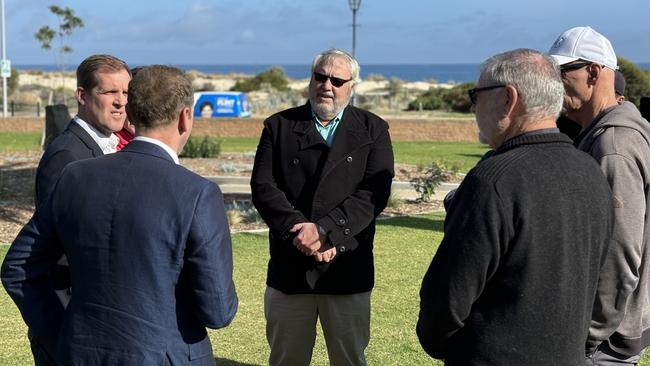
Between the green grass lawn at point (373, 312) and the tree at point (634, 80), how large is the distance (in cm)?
2360

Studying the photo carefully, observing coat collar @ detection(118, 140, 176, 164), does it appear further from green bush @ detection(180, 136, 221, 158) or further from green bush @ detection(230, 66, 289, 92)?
green bush @ detection(230, 66, 289, 92)

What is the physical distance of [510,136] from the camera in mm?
2736

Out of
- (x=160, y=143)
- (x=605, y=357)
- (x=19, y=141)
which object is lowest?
(x=19, y=141)

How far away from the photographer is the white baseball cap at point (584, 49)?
3355 mm

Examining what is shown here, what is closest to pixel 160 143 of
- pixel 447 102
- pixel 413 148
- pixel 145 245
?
pixel 145 245

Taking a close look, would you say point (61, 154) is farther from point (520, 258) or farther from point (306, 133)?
point (520, 258)

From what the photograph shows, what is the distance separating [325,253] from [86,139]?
56.3 inches


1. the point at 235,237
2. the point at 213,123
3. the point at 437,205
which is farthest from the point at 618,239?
the point at 213,123

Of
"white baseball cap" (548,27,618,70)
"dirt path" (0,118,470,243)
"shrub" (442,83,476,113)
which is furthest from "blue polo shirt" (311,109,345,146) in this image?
"shrub" (442,83,476,113)

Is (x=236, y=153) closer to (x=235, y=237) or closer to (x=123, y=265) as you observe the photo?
(x=235, y=237)

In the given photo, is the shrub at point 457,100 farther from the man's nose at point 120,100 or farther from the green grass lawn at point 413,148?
the man's nose at point 120,100

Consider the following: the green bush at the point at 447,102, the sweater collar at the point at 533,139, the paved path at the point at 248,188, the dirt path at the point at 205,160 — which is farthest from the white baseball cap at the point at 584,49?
the green bush at the point at 447,102

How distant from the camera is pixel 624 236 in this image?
3.01m

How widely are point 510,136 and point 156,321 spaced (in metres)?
1.30
